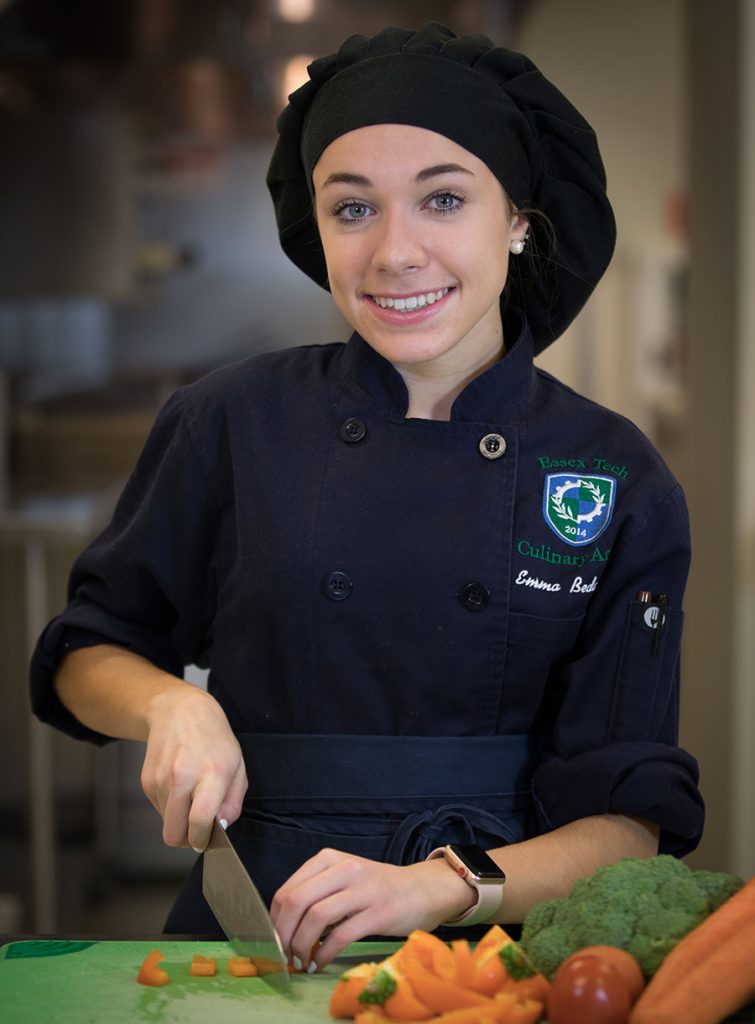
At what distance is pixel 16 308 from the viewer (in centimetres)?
476

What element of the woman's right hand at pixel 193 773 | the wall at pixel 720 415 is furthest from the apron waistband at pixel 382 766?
the wall at pixel 720 415

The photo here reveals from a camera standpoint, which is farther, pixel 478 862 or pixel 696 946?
pixel 478 862

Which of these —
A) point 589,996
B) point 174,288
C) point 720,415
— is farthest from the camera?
point 174,288

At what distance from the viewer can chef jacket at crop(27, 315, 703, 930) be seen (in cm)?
123

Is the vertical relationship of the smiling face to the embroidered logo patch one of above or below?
above

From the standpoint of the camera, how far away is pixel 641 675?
4.03 feet

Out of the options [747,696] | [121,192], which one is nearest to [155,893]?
[747,696]

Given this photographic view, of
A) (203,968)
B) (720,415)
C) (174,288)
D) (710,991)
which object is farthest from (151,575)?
(174,288)

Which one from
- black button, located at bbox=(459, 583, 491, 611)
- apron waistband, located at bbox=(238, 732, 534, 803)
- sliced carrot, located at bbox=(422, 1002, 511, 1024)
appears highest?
black button, located at bbox=(459, 583, 491, 611)

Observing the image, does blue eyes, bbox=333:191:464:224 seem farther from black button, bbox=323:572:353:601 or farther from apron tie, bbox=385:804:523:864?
apron tie, bbox=385:804:523:864

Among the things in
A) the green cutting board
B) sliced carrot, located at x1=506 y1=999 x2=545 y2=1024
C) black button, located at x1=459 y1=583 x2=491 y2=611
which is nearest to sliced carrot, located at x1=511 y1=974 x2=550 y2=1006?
sliced carrot, located at x1=506 y1=999 x2=545 y2=1024

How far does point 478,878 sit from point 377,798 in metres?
0.17

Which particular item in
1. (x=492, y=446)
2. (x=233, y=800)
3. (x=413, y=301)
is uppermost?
(x=413, y=301)

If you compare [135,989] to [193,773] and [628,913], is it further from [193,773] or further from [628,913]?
[628,913]
